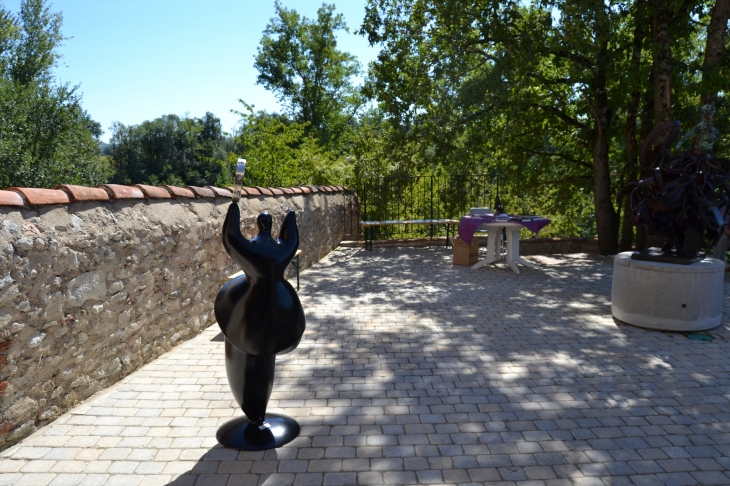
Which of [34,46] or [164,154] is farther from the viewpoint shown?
[164,154]

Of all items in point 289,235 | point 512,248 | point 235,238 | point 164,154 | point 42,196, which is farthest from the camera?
point 164,154

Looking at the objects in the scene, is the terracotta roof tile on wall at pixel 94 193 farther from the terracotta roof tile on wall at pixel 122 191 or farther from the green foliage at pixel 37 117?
the green foliage at pixel 37 117

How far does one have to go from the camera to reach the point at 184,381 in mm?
4168

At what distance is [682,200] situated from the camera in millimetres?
5539

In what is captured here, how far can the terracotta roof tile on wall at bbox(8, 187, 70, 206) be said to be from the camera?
10.2 feet

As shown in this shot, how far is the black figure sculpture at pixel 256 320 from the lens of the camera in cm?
292

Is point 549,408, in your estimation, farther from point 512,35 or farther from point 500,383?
point 512,35

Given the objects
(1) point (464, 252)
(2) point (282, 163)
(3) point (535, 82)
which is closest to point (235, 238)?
(1) point (464, 252)

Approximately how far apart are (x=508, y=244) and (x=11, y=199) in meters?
8.00

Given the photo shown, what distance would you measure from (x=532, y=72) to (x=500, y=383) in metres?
8.22

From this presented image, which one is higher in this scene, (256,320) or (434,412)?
(256,320)

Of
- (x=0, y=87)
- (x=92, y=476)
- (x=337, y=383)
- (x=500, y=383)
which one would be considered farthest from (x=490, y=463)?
(x=0, y=87)

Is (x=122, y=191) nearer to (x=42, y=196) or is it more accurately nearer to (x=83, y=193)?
(x=83, y=193)

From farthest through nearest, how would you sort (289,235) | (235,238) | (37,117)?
(37,117), (289,235), (235,238)
